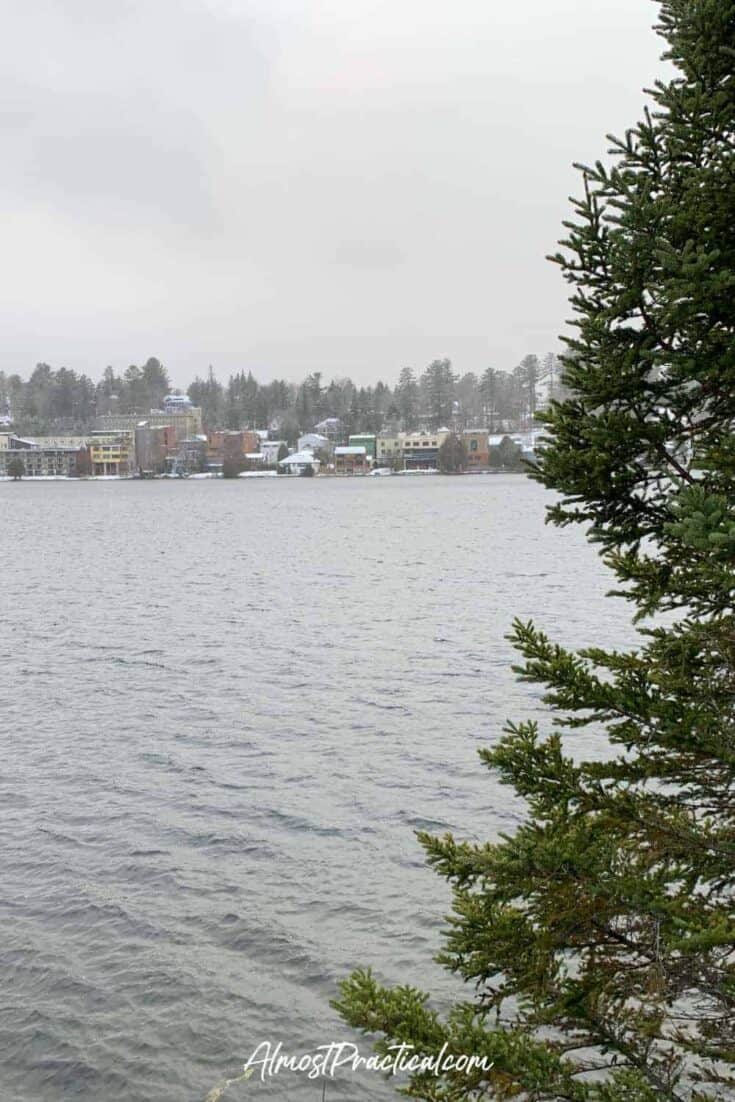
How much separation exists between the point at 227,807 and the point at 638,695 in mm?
12945


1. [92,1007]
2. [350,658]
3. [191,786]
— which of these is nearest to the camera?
[92,1007]

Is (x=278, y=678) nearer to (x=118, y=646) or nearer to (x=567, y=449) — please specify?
(x=118, y=646)

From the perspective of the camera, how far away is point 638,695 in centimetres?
572

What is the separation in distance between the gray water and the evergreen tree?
5.33 metres

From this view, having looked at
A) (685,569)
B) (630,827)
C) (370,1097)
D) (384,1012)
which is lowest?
(370,1097)

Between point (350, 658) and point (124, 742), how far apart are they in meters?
10.4

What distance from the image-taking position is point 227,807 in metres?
17.3

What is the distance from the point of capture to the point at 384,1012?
17.5 ft

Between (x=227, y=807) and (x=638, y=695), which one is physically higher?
(x=638, y=695)

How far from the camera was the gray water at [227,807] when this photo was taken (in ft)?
35.5

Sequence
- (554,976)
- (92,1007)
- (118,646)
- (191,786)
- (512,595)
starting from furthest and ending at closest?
(512,595) < (118,646) < (191,786) < (92,1007) < (554,976)

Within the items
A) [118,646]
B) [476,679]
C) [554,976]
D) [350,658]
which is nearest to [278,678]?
[350,658]

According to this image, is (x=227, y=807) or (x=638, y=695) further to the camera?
(x=227, y=807)

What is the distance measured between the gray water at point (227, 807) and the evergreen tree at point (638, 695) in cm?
533
